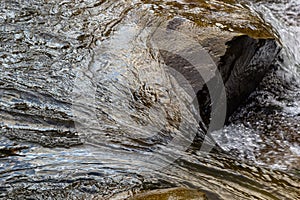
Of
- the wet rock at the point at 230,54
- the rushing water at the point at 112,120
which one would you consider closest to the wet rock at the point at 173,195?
the rushing water at the point at 112,120

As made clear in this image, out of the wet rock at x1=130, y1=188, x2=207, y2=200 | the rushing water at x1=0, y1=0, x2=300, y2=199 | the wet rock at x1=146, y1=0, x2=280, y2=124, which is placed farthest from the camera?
the wet rock at x1=146, y1=0, x2=280, y2=124

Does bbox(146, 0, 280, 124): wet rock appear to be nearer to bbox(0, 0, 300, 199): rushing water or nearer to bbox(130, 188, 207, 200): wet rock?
bbox(0, 0, 300, 199): rushing water

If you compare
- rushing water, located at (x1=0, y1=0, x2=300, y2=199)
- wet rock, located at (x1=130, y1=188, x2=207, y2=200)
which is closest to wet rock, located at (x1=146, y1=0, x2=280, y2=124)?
rushing water, located at (x1=0, y1=0, x2=300, y2=199)

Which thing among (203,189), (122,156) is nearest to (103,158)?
(122,156)

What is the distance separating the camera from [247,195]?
3217 mm

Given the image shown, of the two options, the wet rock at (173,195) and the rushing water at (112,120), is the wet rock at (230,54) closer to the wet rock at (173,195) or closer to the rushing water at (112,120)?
the rushing water at (112,120)

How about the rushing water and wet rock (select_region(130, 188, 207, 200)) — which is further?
the rushing water

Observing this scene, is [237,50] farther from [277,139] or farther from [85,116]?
[85,116]

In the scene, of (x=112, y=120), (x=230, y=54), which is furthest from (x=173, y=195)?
(x=230, y=54)

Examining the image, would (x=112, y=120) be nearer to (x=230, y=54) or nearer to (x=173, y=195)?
(x=173, y=195)

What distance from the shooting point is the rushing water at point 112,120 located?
3.25 meters

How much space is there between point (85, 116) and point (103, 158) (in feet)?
1.81

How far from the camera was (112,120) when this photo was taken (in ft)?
12.6

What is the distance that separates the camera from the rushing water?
10.7ft
